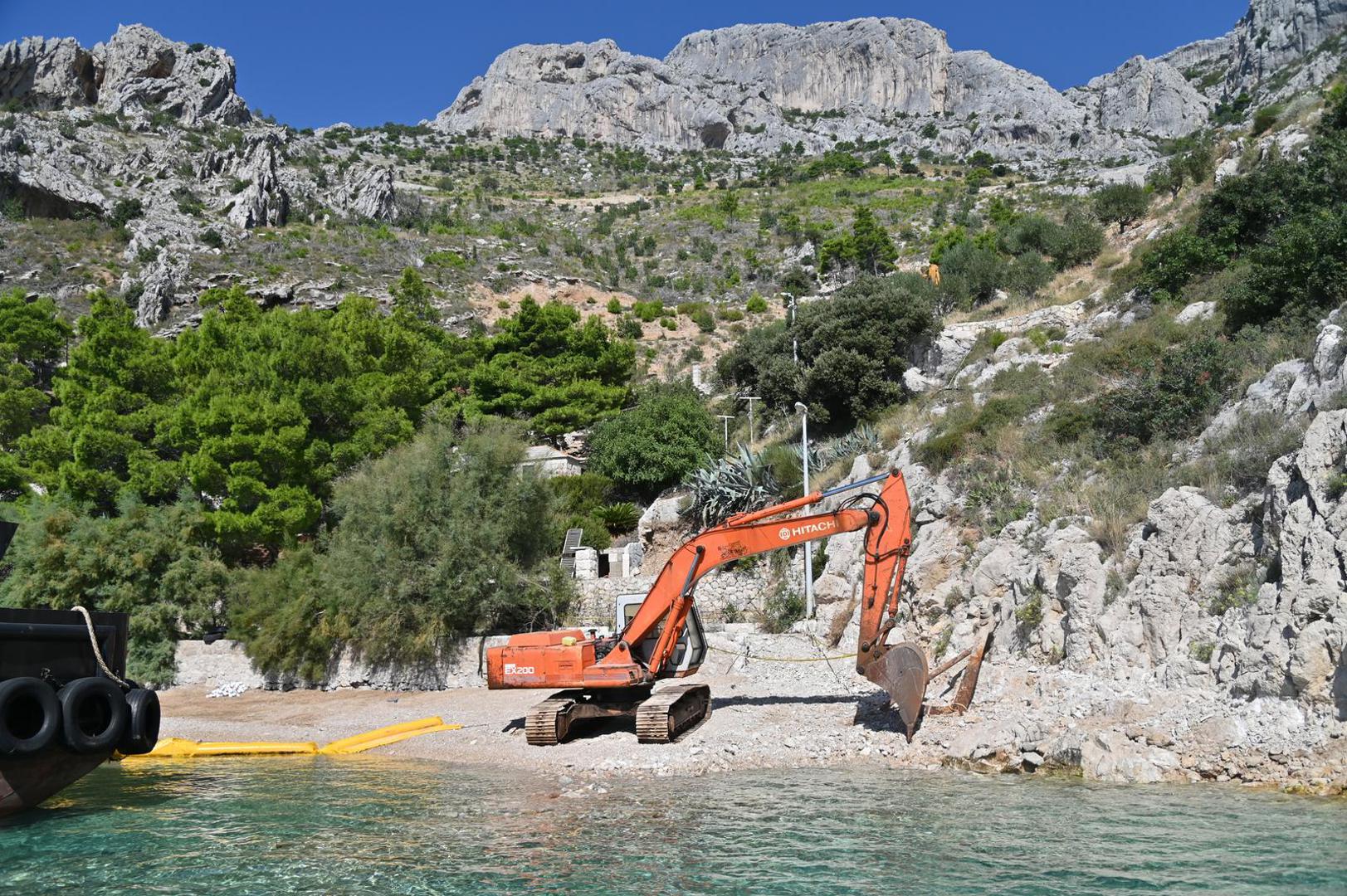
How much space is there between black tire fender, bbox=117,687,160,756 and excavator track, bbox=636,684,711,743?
21.0ft

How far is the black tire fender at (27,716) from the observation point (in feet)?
28.9

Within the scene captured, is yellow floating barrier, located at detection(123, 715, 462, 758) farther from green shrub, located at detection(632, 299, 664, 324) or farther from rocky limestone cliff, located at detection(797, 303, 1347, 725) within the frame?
green shrub, located at detection(632, 299, 664, 324)

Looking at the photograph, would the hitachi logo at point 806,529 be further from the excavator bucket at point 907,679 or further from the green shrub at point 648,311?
the green shrub at point 648,311

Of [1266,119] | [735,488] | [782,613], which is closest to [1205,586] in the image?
[782,613]

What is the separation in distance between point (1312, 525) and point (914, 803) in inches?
226

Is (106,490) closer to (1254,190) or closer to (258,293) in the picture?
(258,293)

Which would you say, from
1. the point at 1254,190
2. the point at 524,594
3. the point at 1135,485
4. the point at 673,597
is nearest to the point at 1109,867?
the point at 673,597

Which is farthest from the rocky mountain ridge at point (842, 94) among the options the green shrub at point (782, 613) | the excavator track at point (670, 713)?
the excavator track at point (670, 713)

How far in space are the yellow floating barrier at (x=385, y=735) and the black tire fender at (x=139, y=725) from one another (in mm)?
5625

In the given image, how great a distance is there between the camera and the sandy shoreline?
31.5 feet

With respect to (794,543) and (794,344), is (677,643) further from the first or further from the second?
(794,344)

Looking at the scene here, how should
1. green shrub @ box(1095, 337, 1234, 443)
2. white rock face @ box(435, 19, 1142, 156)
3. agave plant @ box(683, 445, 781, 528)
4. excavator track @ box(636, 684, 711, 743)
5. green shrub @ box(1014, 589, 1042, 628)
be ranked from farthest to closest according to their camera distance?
white rock face @ box(435, 19, 1142, 156)
agave plant @ box(683, 445, 781, 528)
green shrub @ box(1095, 337, 1234, 443)
green shrub @ box(1014, 589, 1042, 628)
excavator track @ box(636, 684, 711, 743)

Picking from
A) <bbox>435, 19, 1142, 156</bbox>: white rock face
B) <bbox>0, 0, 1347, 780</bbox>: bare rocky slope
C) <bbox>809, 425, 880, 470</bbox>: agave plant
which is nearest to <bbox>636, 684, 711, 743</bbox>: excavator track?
<bbox>0, 0, 1347, 780</bbox>: bare rocky slope

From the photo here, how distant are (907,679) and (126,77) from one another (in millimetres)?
101405
